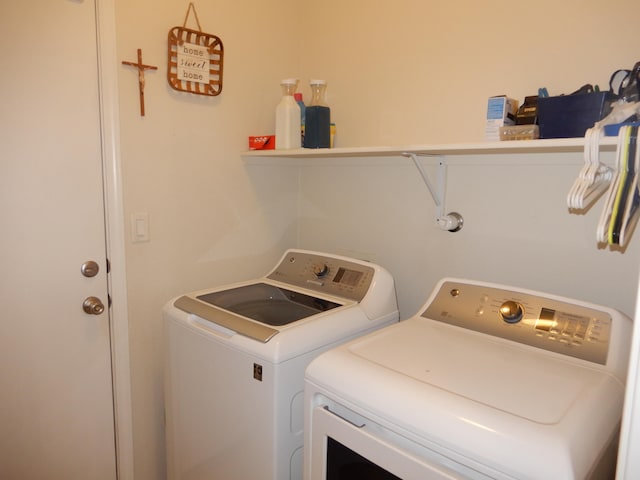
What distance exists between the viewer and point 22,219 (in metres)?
1.46

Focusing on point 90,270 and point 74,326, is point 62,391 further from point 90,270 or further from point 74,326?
point 90,270

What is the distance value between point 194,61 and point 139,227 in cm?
71

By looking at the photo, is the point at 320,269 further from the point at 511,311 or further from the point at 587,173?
the point at 587,173

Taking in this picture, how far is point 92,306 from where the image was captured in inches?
64.1

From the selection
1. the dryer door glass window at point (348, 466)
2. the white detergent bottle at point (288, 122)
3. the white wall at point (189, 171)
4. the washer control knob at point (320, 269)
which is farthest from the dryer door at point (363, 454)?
the white detergent bottle at point (288, 122)

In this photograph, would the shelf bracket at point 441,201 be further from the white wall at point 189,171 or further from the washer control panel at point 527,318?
the white wall at point 189,171

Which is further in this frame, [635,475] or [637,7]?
[637,7]

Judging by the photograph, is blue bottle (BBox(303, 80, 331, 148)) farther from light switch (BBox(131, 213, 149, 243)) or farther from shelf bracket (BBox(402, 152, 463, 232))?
light switch (BBox(131, 213, 149, 243))

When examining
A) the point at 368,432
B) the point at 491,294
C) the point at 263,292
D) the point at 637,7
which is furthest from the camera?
the point at 263,292

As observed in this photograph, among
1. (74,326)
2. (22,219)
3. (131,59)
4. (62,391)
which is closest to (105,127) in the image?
(131,59)

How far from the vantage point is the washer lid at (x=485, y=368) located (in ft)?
2.93

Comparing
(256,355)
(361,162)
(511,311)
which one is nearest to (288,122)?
(361,162)

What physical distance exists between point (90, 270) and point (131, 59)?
2.65 feet

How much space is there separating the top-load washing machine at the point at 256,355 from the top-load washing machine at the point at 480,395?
160 millimetres
